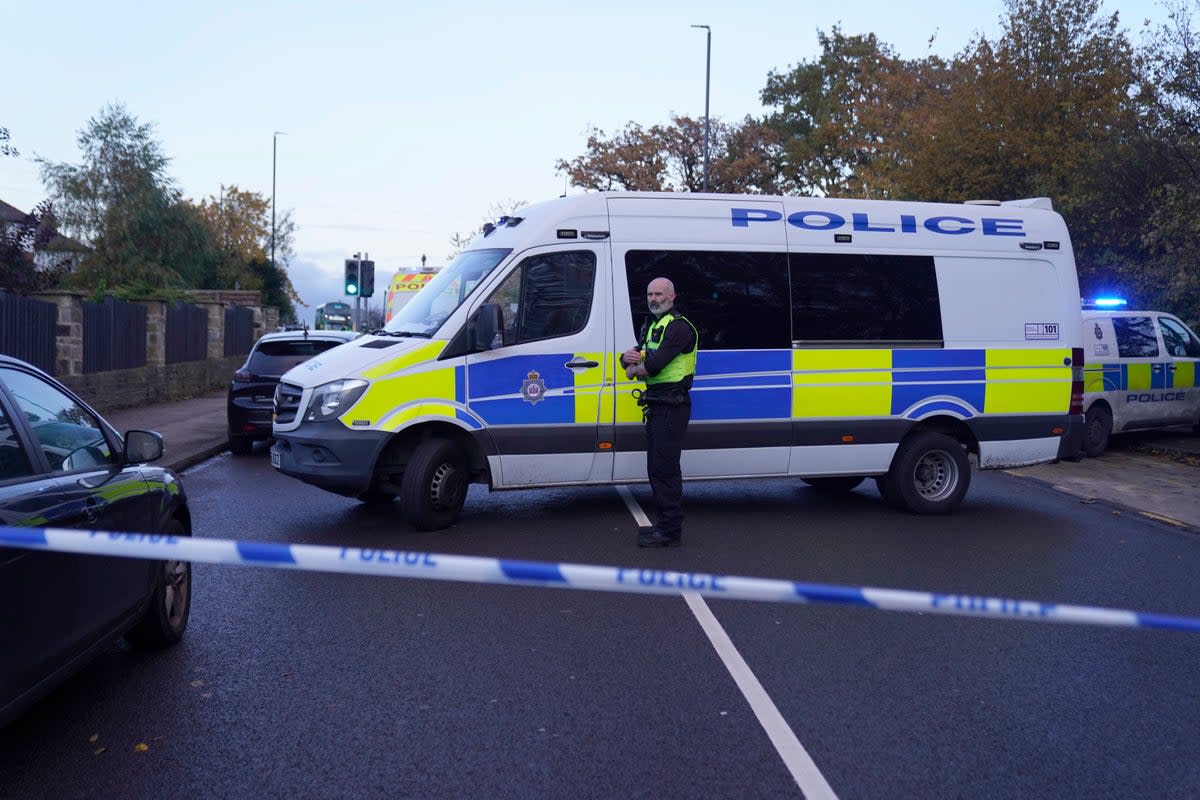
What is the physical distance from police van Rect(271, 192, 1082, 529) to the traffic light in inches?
526

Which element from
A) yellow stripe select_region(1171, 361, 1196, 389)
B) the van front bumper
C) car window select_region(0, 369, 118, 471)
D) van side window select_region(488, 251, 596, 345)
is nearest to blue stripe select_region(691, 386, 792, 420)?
van side window select_region(488, 251, 596, 345)

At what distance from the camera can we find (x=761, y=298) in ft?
30.7

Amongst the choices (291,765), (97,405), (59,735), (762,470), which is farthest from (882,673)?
(97,405)

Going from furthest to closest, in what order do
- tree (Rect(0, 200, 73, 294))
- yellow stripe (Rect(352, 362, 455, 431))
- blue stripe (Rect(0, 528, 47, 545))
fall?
tree (Rect(0, 200, 73, 294)) < yellow stripe (Rect(352, 362, 455, 431)) < blue stripe (Rect(0, 528, 47, 545))

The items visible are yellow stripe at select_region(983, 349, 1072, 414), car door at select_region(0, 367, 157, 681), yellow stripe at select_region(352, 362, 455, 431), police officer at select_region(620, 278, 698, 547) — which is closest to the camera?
car door at select_region(0, 367, 157, 681)

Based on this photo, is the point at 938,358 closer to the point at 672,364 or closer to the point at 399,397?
the point at 672,364

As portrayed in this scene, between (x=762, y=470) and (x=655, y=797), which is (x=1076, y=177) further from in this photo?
(x=655, y=797)

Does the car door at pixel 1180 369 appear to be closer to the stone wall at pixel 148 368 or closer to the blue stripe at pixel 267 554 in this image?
the blue stripe at pixel 267 554

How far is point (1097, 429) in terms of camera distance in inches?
581

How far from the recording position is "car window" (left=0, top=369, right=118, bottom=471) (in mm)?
4363

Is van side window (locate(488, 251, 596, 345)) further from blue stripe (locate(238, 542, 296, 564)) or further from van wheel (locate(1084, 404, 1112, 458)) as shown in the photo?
van wheel (locate(1084, 404, 1112, 458))

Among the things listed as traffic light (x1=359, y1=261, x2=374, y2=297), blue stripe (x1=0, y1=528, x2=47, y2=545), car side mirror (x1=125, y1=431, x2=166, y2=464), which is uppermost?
traffic light (x1=359, y1=261, x2=374, y2=297)

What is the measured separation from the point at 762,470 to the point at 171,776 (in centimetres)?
618

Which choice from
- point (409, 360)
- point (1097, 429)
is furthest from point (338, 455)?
point (1097, 429)
